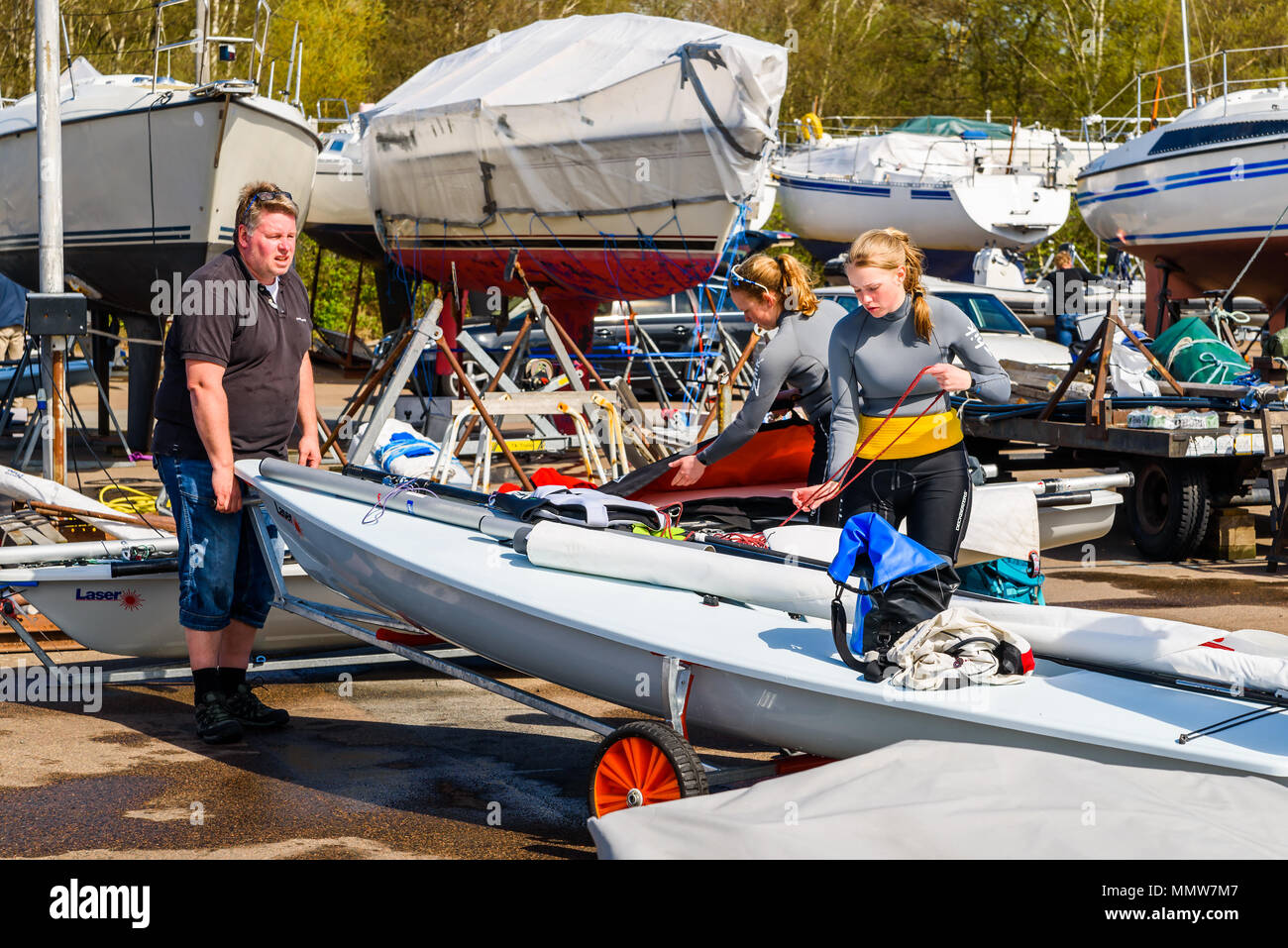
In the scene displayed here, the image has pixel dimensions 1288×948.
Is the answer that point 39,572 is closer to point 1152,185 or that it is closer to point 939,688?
point 939,688

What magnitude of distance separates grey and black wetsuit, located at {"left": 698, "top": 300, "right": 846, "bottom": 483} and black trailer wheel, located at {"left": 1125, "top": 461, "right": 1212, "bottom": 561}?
12.6 feet

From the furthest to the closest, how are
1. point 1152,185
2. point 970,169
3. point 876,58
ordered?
point 876,58, point 970,169, point 1152,185

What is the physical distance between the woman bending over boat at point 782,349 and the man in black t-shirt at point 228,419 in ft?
5.33

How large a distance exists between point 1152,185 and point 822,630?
14.0 meters

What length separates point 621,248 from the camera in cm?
1145

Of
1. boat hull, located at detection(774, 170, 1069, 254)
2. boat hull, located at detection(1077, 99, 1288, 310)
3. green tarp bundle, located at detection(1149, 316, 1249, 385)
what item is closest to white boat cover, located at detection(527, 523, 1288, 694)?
green tarp bundle, located at detection(1149, 316, 1249, 385)

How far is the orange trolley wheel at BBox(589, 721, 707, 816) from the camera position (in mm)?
3781

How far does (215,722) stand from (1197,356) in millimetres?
8335

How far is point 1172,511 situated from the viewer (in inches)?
344

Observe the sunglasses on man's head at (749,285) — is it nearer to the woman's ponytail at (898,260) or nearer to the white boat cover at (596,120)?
the woman's ponytail at (898,260)

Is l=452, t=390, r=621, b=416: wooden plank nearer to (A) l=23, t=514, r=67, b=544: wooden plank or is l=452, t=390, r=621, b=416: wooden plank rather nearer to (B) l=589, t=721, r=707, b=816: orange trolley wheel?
(A) l=23, t=514, r=67, b=544: wooden plank

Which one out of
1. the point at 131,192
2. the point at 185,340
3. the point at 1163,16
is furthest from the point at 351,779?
the point at 1163,16

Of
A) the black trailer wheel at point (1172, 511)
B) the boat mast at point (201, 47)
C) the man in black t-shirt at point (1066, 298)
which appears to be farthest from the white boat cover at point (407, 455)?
the man in black t-shirt at point (1066, 298)
